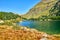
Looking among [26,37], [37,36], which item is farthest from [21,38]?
[37,36]

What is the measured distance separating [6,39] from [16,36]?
1195 millimetres

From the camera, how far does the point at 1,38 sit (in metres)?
17.4

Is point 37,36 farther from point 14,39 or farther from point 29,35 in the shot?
point 14,39

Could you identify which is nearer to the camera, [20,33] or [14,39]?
[14,39]

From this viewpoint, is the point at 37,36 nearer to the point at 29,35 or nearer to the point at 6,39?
the point at 29,35

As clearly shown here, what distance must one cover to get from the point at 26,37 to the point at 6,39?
1.89m

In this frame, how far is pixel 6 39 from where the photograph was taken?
56.0ft

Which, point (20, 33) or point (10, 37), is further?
point (20, 33)

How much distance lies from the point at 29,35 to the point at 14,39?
1674mm

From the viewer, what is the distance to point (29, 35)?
1802 centimetres

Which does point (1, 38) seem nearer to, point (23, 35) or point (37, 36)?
point (23, 35)

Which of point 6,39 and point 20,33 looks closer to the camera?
point 6,39

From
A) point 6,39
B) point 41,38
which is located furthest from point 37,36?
point 6,39

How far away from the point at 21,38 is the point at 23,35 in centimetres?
59
